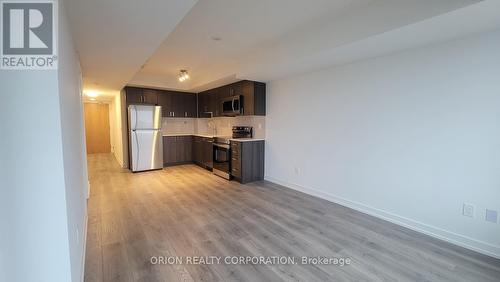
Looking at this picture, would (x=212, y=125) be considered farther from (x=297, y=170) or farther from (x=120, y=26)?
(x=120, y=26)

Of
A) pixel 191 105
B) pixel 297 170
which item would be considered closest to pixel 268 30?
pixel 297 170

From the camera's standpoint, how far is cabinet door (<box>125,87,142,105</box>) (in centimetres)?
562

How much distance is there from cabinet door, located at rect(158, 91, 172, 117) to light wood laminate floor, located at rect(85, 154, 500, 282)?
112 inches

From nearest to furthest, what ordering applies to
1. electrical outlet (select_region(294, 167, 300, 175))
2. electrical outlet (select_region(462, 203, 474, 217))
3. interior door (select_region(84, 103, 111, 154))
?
electrical outlet (select_region(462, 203, 474, 217)), electrical outlet (select_region(294, 167, 300, 175)), interior door (select_region(84, 103, 111, 154))

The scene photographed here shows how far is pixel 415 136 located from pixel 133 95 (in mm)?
5912

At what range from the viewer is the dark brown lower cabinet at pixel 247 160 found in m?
4.57

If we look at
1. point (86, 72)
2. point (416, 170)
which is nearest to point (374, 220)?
point (416, 170)

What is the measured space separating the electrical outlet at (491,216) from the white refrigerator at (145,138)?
5.96 m

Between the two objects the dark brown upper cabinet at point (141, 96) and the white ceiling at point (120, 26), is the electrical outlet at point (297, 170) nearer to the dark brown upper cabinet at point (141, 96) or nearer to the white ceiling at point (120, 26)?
the white ceiling at point (120, 26)

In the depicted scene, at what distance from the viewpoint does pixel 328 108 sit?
11.8 ft

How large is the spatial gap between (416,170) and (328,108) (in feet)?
4.81

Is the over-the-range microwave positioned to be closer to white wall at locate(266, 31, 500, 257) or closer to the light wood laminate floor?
white wall at locate(266, 31, 500, 257)

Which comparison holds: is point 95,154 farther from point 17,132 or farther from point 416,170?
point 416,170

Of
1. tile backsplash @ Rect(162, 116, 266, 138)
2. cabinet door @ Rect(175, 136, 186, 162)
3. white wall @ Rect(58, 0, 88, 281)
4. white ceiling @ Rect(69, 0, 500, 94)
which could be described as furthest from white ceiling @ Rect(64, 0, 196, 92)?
cabinet door @ Rect(175, 136, 186, 162)
